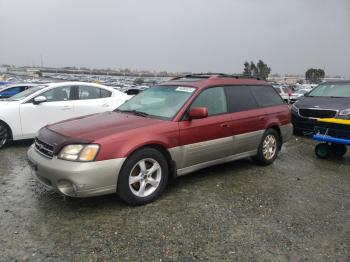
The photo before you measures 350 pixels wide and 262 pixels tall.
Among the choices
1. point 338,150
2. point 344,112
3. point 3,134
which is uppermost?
point 344,112

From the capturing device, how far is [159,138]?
4270 millimetres

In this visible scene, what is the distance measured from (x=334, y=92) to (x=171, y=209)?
747 cm

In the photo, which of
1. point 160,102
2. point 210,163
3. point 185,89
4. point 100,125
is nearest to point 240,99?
point 185,89

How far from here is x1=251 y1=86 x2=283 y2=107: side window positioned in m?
6.10

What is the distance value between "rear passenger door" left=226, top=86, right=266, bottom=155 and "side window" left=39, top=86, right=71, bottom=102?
14.2ft

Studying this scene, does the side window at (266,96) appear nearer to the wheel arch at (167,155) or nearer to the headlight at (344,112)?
the wheel arch at (167,155)

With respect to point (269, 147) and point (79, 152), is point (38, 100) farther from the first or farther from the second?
point (269, 147)

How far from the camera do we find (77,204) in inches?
165

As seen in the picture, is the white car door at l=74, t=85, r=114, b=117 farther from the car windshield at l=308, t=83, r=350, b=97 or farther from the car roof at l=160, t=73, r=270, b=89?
the car windshield at l=308, t=83, r=350, b=97

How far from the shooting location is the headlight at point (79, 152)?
3754 mm

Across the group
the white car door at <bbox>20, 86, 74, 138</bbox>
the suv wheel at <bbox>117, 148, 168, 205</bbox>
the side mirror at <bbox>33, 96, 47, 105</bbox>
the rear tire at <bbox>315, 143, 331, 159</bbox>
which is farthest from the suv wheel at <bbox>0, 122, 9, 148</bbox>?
the rear tire at <bbox>315, 143, 331, 159</bbox>

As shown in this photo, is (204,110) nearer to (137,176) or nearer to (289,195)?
(137,176)

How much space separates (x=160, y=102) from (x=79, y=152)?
5.56ft

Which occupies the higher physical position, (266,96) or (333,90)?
(266,96)
